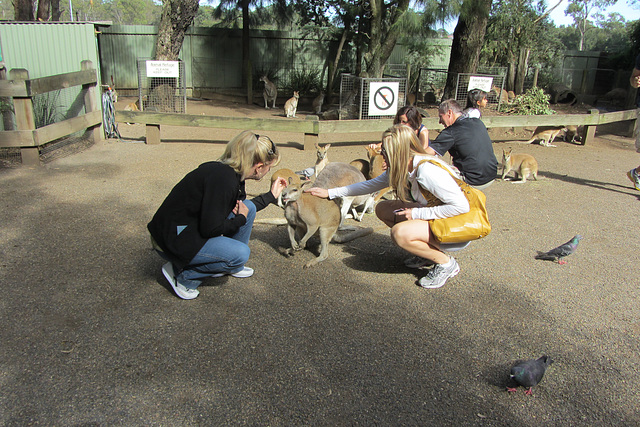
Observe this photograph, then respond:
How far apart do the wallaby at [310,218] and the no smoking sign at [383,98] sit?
5.74 m

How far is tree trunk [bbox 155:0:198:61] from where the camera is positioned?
37.4ft

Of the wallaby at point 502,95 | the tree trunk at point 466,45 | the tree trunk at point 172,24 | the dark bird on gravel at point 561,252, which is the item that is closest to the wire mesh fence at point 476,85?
the wallaby at point 502,95

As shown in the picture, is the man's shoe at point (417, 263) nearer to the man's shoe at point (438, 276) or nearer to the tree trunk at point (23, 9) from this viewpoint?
the man's shoe at point (438, 276)

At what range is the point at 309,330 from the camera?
11.1 feet

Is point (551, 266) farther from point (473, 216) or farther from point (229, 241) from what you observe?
point (229, 241)

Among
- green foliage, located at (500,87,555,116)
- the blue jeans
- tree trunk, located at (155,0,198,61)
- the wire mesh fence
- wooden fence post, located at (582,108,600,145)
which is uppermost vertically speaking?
tree trunk, located at (155,0,198,61)

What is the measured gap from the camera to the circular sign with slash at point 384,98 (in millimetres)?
9859

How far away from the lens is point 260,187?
693 centimetres

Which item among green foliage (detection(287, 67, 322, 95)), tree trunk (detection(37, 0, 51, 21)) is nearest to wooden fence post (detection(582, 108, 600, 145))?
green foliage (detection(287, 67, 322, 95))

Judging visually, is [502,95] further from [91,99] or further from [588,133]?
[91,99]

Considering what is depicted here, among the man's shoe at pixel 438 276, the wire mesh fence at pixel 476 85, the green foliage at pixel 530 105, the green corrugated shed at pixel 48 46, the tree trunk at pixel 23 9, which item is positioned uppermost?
the tree trunk at pixel 23 9

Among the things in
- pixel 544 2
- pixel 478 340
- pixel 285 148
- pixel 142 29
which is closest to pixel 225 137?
pixel 285 148

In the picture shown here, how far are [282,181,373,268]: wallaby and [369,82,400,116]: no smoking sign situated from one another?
574 centimetres

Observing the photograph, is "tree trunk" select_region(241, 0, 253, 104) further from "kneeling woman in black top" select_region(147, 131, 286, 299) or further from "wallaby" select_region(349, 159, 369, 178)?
"kneeling woman in black top" select_region(147, 131, 286, 299)
